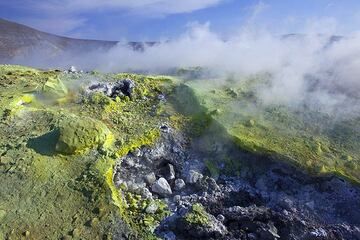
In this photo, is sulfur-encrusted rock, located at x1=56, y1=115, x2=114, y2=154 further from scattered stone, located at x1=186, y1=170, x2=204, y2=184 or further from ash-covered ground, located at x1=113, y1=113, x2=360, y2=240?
scattered stone, located at x1=186, y1=170, x2=204, y2=184

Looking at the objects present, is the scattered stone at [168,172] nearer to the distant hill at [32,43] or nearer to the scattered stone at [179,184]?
the scattered stone at [179,184]

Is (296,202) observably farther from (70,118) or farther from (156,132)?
(70,118)

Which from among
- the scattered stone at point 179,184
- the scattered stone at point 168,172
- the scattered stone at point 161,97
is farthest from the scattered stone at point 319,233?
the scattered stone at point 161,97

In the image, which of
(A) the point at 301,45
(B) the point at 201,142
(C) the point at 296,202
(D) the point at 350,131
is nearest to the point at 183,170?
(B) the point at 201,142

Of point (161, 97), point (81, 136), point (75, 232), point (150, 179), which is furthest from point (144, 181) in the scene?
point (161, 97)

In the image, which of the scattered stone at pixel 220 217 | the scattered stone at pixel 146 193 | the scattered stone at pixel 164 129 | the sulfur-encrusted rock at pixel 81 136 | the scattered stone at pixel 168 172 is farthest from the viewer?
the scattered stone at pixel 164 129

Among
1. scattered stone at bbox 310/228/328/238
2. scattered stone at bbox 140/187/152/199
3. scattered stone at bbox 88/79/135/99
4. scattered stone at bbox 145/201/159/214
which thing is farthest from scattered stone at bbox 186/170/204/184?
scattered stone at bbox 88/79/135/99

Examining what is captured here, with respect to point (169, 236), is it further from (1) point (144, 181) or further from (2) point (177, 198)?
(1) point (144, 181)
